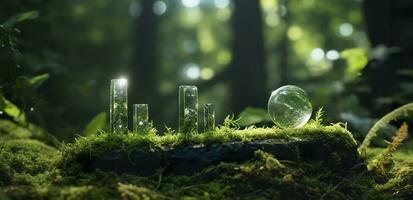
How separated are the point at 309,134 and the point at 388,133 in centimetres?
192

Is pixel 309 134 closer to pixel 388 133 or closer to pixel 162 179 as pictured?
pixel 162 179

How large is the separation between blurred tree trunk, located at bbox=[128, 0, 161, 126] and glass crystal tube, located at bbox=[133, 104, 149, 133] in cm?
1093

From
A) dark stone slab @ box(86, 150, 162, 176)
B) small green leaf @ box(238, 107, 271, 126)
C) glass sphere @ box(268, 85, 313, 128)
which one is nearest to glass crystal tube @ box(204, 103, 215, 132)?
glass sphere @ box(268, 85, 313, 128)

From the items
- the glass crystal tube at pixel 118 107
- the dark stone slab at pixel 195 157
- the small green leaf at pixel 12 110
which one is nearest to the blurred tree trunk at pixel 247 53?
the small green leaf at pixel 12 110

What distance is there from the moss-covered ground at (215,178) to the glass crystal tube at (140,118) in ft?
0.46

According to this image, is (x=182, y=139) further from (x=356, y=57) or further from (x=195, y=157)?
(x=356, y=57)

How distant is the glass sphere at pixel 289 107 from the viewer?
3.85 metres

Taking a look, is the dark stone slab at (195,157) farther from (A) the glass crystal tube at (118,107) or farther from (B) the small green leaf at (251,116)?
(B) the small green leaf at (251,116)

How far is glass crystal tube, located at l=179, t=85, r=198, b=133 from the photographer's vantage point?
3.91m

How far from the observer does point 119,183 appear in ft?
9.91

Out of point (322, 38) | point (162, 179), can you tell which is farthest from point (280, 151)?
point (322, 38)

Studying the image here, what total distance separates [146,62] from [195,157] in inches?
539

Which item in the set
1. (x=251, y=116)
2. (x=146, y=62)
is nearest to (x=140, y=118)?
(x=251, y=116)

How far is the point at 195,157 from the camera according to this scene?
3.53 meters
